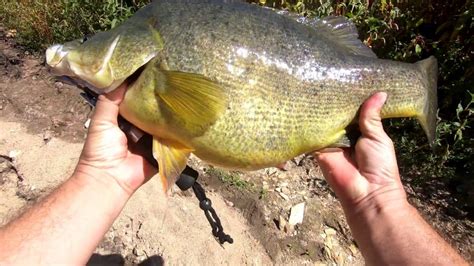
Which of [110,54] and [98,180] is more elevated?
[110,54]

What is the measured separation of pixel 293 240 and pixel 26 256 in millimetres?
2247

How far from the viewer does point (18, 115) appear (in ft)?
15.7

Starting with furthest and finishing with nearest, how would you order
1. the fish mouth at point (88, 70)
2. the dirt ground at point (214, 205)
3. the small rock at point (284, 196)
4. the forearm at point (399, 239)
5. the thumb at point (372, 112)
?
the small rock at point (284, 196), the dirt ground at point (214, 205), the thumb at point (372, 112), the forearm at point (399, 239), the fish mouth at point (88, 70)

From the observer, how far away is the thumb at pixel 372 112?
7.81 feet

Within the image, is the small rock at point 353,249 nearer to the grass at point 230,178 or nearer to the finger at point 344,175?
the grass at point 230,178

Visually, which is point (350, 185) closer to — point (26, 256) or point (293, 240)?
point (293, 240)

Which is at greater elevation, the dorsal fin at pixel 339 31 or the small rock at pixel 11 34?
the dorsal fin at pixel 339 31

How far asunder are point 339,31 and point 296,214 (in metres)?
1.94

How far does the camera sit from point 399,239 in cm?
237

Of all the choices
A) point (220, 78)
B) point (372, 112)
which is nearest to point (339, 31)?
point (372, 112)

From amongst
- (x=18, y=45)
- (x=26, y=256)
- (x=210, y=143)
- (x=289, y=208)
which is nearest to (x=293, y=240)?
(x=289, y=208)

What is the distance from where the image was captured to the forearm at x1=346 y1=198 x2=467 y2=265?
89.5 inches

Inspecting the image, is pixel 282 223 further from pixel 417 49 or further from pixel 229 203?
pixel 417 49

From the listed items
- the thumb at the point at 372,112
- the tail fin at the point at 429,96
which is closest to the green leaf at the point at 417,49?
the tail fin at the point at 429,96
